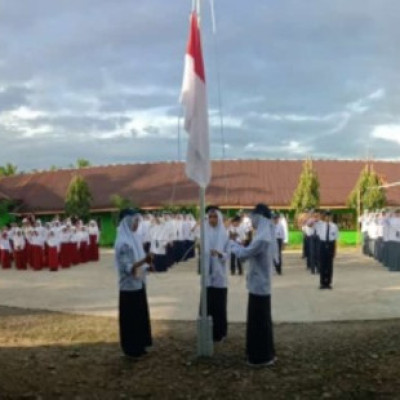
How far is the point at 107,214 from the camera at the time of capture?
38.1 meters

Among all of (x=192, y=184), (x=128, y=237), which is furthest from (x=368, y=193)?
(x=128, y=237)

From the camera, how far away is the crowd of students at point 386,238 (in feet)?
62.8

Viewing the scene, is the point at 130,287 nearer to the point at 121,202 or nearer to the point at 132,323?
the point at 132,323

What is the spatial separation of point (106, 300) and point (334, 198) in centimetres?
2518

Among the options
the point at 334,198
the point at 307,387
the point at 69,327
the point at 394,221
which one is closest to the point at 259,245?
the point at 307,387

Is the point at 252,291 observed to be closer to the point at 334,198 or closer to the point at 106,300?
the point at 106,300

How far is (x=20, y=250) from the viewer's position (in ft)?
71.8

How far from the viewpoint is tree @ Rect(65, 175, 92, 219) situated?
35.8 metres

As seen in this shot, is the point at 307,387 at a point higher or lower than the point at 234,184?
lower

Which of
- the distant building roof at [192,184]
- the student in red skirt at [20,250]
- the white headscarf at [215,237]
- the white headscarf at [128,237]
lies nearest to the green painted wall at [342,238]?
the distant building roof at [192,184]

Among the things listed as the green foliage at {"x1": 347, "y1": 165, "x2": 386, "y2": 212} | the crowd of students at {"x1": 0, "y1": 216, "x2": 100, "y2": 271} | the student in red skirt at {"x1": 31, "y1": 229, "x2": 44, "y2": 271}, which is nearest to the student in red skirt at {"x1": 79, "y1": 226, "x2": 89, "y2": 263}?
the crowd of students at {"x1": 0, "y1": 216, "x2": 100, "y2": 271}

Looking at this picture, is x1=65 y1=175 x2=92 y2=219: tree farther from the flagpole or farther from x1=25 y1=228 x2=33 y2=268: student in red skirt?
the flagpole

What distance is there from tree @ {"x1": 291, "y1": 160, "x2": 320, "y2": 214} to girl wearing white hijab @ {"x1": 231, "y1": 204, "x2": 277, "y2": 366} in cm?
2615

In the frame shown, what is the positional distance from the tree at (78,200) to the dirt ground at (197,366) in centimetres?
2566
